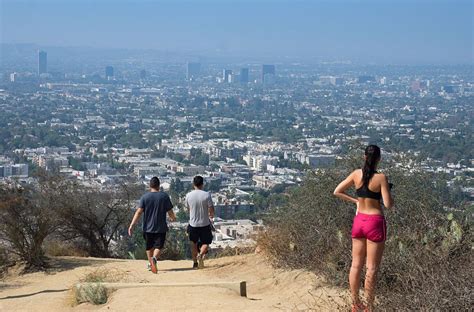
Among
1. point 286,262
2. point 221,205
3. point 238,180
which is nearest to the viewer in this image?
point 286,262

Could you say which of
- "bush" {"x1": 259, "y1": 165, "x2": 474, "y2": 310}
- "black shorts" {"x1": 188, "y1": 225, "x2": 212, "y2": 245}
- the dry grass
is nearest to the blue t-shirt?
"black shorts" {"x1": 188, "y1": 225, "x2": 212, "y2": 245}

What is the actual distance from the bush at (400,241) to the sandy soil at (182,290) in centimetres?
26

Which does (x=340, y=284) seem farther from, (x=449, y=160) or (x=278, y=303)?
(x=449, y=160)

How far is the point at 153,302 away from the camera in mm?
7629

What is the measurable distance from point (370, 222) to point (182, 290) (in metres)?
2.30

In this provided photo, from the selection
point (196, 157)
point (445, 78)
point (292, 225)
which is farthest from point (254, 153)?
point (445, 78)

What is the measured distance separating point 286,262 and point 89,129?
71050mm

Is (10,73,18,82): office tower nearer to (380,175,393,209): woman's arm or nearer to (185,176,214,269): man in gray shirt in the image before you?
(185,176,214,269): man in gray shirt

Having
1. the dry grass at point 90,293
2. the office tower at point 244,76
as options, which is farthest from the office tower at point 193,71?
the dry grass at point 90,293

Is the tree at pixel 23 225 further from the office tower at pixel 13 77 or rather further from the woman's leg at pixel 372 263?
the office tower at pixel 13 77

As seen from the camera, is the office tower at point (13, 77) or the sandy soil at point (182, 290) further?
the office tower at point (13, 77)

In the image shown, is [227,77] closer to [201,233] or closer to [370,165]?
[201,233]

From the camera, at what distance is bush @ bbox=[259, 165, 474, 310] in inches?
235

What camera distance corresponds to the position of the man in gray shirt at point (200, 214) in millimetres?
9742
